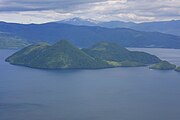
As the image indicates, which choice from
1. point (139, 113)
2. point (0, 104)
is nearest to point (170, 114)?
point (139, 113)

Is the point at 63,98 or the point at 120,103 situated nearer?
the point at 120,103

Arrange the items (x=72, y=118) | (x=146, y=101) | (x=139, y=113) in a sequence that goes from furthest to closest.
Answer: (x=146, y=101) → (x=139, y=113) → (x=72, y=118)

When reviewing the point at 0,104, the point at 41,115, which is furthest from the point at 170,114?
the point at 0,104

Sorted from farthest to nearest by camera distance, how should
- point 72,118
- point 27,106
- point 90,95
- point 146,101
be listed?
point 90,95
point 146,101
point 27,106
point 72,118

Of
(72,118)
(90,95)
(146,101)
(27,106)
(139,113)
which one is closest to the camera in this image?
(72,118)

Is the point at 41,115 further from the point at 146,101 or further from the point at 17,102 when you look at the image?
the point at 146,101

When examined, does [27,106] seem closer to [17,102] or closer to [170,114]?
[17,102]

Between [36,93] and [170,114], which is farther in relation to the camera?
[36,93]
